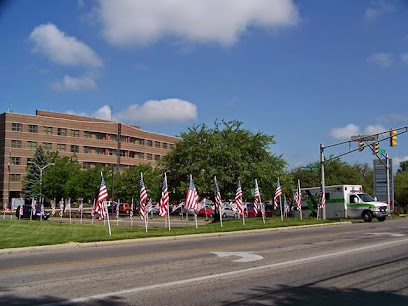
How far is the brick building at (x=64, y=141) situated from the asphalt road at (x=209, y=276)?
69.0 metres

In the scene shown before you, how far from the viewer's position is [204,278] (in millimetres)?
9078

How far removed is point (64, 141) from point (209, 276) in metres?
95.2

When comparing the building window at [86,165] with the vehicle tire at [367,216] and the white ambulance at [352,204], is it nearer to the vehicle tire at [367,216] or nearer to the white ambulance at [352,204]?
→ the white ambulance at [352,204]

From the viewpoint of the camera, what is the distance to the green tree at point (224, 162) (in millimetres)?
34156

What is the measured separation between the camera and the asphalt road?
7.39 m

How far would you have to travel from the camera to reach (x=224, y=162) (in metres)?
34.4

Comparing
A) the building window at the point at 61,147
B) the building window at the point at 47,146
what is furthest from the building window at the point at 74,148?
the building window at the point at 47,146

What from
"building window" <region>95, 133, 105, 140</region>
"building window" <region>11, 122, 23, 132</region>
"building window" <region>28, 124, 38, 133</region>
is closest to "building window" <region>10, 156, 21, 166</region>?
"building window" <region>11, 122, 23, 132</region>

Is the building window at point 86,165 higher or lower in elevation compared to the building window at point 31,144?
lower

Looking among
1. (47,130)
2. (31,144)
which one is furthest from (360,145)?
(47,130)

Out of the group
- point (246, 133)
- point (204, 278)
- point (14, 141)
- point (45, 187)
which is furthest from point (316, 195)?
point (14, 141)

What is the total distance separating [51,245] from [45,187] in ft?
155

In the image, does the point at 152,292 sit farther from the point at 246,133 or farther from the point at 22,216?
the point at 22,216

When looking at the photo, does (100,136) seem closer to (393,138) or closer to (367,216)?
(367,216)
